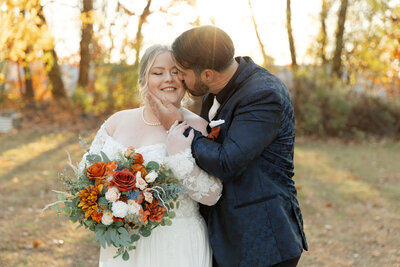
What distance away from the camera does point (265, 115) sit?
243 cm

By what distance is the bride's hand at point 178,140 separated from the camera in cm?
254

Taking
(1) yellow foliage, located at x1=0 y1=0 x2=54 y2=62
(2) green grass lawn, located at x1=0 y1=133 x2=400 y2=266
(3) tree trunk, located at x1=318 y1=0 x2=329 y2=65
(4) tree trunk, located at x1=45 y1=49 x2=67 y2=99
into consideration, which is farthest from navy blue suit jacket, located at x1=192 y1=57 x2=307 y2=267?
(3) tree trunk, located at x1=318 y1=0 x2=329 y2=65

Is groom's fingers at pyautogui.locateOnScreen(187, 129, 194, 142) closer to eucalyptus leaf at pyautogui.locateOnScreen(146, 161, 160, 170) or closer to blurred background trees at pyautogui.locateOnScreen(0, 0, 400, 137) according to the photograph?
eucalyptus leaf at pyautogui.locateOnScreen(146, 161, 160, 170)

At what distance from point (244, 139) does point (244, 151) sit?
0.07 m

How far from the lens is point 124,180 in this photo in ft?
7.88

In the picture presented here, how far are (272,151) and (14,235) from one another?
15.4ft

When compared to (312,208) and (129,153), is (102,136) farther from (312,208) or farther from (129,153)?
(312,208)

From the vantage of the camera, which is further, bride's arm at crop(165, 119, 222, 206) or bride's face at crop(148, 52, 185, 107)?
bride's face at crop(148, 52, 185, 107)

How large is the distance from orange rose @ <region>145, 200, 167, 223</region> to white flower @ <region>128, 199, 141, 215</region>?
82 mm

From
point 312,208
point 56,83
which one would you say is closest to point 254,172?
point 312,208

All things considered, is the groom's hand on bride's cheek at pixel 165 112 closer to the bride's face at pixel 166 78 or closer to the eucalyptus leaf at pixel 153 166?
the bride's face at pixel 166 78

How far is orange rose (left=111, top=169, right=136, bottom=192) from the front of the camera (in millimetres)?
2389

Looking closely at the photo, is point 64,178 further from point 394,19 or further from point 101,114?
point 394,19

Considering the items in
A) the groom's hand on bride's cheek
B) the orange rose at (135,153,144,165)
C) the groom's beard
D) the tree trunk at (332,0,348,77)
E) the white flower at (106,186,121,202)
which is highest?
the groom's beard
